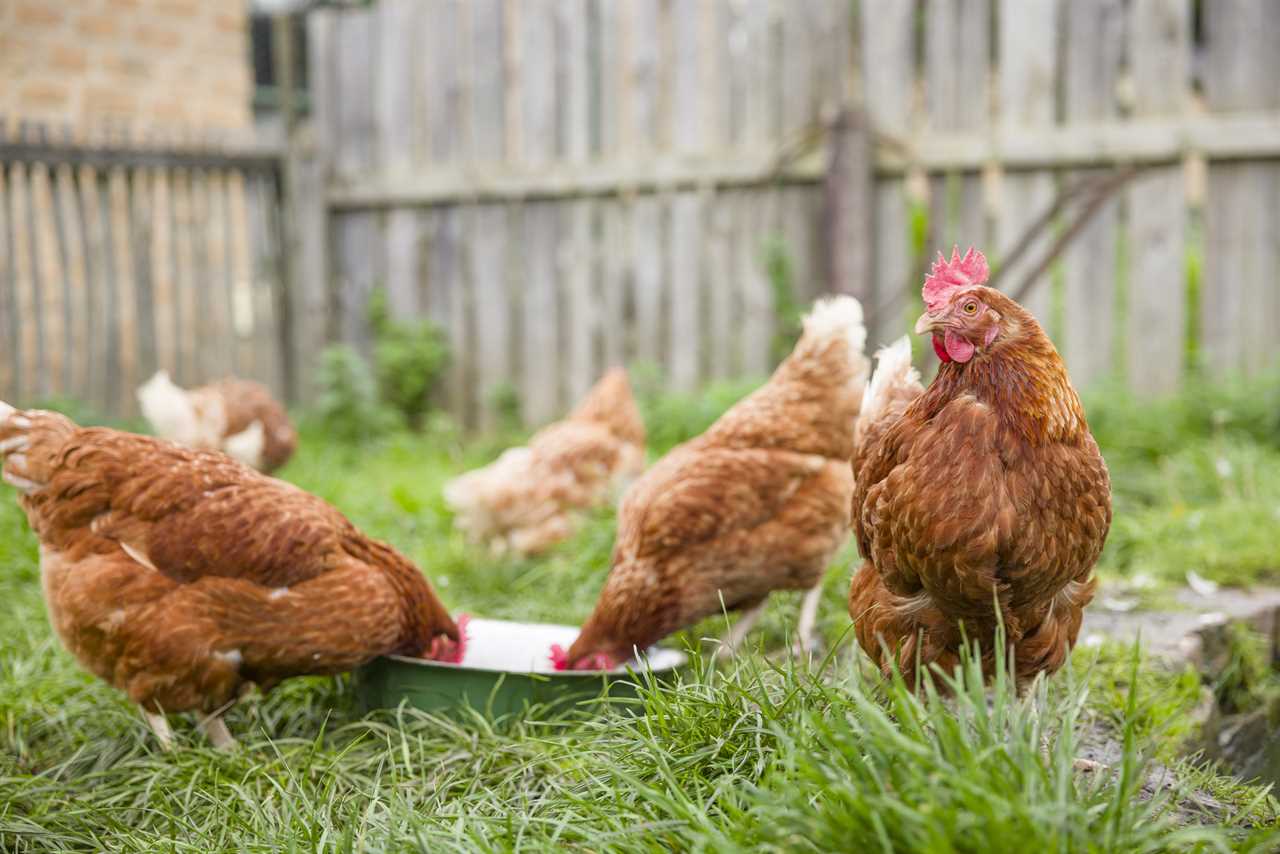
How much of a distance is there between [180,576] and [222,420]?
110 inches

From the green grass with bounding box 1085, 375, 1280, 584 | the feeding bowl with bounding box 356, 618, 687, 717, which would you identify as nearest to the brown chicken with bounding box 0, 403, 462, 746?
the feeding bowl with bounding box 356, 618, 687, 717

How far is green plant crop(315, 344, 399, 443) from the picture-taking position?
7539 mm

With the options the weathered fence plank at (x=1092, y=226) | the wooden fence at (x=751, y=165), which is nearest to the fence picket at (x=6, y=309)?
the wooden fence at (x=751, y=165)

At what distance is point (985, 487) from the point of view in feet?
7.65

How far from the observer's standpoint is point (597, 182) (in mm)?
7352

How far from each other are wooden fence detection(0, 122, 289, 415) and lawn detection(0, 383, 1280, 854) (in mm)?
2756

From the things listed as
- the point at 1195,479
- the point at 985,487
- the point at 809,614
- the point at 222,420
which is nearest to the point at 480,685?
the point at 809,614

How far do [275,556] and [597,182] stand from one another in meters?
4.68

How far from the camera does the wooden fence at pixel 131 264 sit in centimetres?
712

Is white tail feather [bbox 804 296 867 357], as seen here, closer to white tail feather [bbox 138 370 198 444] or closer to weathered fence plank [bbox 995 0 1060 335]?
weathered fence plank [bbox 995 0 1060 335]

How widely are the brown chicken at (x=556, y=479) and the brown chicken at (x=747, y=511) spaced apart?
1.23 meters

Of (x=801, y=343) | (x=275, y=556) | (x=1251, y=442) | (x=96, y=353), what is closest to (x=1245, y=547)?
(x=1251, y=442)

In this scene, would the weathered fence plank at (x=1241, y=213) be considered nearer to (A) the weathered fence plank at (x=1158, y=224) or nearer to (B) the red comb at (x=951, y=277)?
(A) the weathered fence plank at (x=1158, y=224)

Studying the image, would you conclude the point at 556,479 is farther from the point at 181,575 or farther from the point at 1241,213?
the point at 1241,213
